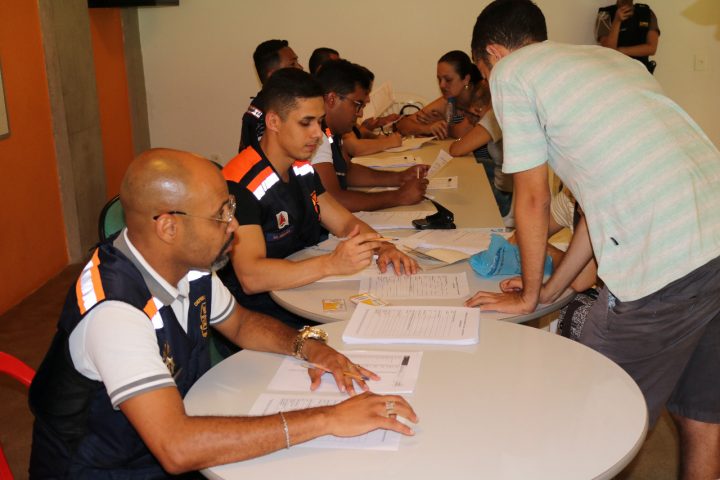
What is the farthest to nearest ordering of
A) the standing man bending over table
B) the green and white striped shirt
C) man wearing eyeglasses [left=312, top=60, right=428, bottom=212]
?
man wearing eyeglasses [left=312, top=60, right=428, bottom=212]
the standing man bending over table
the green and white striped shirt

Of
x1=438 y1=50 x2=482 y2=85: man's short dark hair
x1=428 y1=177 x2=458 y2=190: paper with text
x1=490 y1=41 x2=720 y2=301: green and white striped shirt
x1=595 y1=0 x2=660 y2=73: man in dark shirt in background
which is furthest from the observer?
x1=595 y1=0 x2=660 y2=73: man in dark shirt in background

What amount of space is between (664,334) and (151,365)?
122 centimetres

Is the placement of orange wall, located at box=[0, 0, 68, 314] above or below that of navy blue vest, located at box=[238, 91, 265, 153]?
below

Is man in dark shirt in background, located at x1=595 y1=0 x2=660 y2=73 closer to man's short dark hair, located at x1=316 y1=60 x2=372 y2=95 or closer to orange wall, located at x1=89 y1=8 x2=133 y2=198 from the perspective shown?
man's short dark hair, located at x1=316 y1=60 x2=372 y2=95

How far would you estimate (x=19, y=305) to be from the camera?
4398mm

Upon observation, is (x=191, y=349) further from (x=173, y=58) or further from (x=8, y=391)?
(x=173, y=58)

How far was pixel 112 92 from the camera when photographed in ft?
20.6

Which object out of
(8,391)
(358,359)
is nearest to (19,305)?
(8,391)

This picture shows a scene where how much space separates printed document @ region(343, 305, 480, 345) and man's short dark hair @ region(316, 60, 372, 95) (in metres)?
1.73

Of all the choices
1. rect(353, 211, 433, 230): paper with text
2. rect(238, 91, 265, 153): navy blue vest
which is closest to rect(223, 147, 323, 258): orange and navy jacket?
rect(238, 91, 265, 153): navy blue vest

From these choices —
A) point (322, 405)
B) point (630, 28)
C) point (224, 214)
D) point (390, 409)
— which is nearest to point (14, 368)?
point (224, 214)

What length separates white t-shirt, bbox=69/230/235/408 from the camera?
140 centimetres

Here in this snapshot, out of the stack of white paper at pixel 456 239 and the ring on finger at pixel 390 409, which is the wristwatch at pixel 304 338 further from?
the stack of white paper at pixel 456 239

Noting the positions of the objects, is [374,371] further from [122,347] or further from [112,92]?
[112,92]
